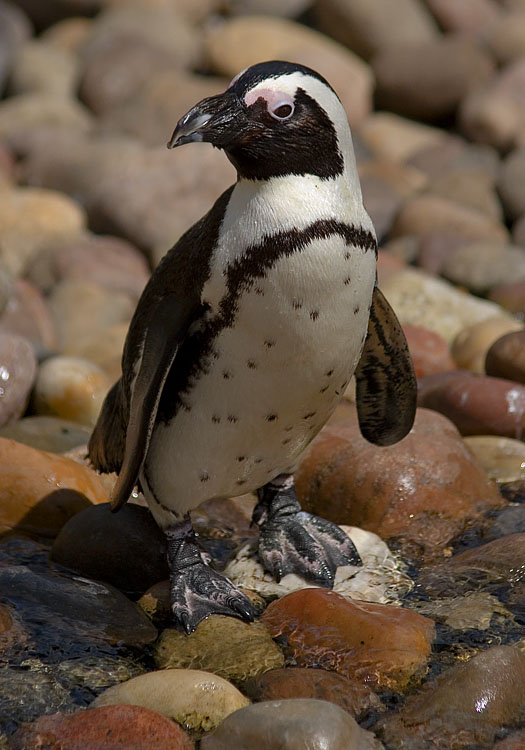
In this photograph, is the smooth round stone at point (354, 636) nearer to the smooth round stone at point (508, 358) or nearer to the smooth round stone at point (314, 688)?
the smooth round stone at point (314, 688)

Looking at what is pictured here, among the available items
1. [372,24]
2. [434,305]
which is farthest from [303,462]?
[372,24]

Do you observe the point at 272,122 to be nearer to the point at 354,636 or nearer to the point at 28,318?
the point at 354,636

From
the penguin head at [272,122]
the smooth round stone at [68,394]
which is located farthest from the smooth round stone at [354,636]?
the smooth round stone at [68,394]

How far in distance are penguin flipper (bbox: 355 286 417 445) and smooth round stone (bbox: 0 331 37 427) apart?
214 centimetres

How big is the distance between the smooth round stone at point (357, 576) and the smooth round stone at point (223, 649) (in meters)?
0.35

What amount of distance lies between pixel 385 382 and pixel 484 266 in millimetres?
4222

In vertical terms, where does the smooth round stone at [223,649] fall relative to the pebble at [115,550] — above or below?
above

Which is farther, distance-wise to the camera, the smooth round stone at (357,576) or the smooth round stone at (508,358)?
the smooth round stone at (508,358)

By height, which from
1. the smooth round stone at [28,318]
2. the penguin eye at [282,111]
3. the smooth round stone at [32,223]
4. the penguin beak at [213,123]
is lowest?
the smooth round stone at [32,223]

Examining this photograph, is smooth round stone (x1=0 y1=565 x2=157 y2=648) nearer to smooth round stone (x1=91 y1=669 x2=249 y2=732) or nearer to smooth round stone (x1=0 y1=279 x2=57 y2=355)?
smooth round stone (x1=91 y1=669 x2=249 y2=732)

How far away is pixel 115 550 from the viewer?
417 centimetres

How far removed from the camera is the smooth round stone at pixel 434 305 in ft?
24.1

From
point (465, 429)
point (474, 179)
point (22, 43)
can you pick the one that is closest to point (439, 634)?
point (465, 429)

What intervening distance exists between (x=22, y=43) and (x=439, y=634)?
11074 mm
